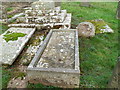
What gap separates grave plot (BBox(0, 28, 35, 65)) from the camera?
4830 millimetres

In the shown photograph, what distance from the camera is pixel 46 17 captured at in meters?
8.22

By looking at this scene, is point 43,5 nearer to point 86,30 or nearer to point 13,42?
point 86,30

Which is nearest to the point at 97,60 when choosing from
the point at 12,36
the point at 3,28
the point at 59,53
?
the point at 59,53

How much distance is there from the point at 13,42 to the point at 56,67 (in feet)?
10.5

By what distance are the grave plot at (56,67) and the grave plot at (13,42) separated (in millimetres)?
1319

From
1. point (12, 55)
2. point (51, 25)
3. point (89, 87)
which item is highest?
point (51, 25)

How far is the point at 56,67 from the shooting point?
376 centimetres

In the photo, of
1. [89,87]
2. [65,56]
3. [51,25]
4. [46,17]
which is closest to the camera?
[89,87]

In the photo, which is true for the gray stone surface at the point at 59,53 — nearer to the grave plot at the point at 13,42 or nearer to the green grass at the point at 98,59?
the green grass at the point at 98,59

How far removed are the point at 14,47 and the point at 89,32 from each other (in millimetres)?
4328

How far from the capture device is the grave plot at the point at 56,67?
3.49 meters

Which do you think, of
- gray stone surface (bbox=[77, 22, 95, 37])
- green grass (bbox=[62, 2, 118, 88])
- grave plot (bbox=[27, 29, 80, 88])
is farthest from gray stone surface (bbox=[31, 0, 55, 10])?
grave plot (bbox=[27, 29, 80, 88])

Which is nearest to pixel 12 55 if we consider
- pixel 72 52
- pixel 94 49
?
pixel 72 52

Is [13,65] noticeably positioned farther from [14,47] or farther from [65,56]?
[65,56]
